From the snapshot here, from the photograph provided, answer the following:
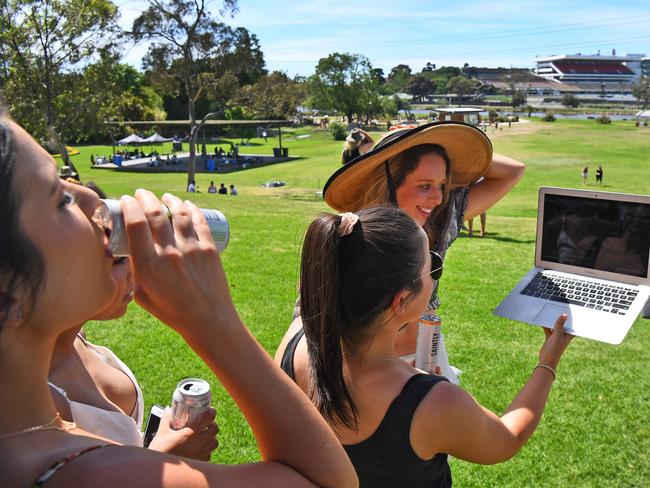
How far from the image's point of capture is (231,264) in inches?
353

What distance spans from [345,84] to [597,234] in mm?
83024

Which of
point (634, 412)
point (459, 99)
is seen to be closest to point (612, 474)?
point (634, 412)

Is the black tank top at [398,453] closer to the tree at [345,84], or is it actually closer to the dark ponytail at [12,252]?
the dark ponytail at [12,252]

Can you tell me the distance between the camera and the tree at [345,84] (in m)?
83.0

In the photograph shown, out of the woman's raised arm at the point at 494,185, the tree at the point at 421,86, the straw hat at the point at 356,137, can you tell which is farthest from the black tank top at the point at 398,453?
the tree at the point at 421,86

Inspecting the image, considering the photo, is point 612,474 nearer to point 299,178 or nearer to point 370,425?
point 370,425

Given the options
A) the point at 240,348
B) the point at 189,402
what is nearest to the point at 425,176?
the point at 189,402

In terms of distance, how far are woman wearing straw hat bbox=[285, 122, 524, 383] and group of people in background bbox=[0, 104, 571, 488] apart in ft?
0.04

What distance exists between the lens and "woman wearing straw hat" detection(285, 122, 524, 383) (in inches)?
128

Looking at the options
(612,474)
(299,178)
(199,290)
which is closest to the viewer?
(199,290)

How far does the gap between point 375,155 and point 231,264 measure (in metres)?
6.03

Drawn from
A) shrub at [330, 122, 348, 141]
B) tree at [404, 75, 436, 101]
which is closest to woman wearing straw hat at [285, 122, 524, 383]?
shrub at [330, 122, 348, 141]

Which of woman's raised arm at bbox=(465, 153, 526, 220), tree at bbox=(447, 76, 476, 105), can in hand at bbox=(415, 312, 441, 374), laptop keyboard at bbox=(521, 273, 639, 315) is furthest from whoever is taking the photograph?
tree at bbox=(447, 76, 476, 105)

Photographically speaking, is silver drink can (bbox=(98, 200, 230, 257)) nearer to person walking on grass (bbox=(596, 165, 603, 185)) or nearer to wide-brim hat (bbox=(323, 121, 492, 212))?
wide-brim hat (bbox=(323, 121, 492, 212))
